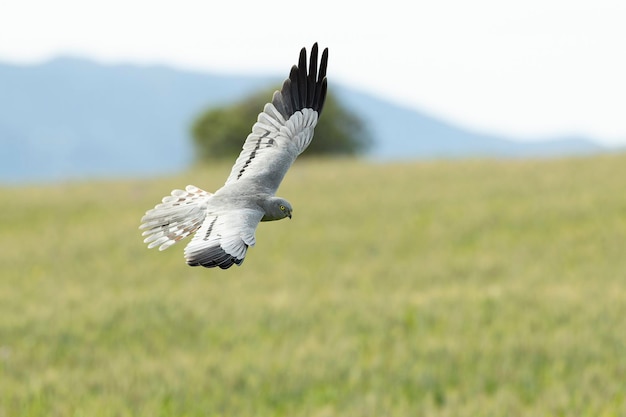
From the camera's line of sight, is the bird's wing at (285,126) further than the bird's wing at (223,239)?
Yes

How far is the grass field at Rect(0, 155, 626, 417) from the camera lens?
9.33m

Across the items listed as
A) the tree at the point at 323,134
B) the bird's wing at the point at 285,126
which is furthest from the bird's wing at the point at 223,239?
the tree at the point at 323,134

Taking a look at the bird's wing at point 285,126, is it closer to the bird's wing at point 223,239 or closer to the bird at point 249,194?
the bird at point 249,194

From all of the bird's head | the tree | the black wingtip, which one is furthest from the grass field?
the tree

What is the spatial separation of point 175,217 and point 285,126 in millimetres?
192

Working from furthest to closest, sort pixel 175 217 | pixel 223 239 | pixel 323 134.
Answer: pixel 323 134 → pixel 175 217 → pixel 223 239

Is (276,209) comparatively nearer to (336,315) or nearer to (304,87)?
(304,87)

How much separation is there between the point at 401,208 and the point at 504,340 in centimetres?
1466

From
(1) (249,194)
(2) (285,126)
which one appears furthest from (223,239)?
(2) (285,126)

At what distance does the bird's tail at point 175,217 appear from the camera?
0.76 metres

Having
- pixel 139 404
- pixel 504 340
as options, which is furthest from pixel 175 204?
pixel 504 340

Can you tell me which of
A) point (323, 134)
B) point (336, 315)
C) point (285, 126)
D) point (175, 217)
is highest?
point (285, 126)

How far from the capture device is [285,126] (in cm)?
94

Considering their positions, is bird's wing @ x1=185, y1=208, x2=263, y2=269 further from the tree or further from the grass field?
the tree
